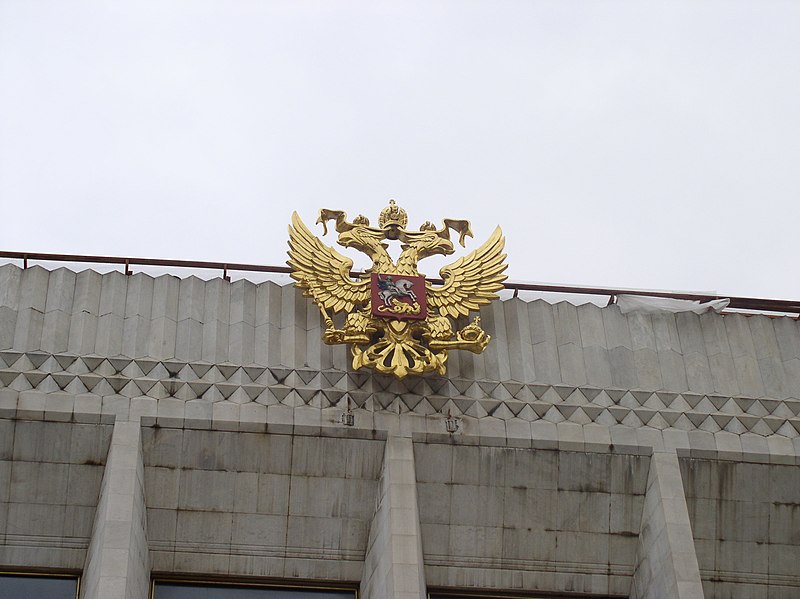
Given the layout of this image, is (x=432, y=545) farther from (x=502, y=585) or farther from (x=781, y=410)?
(x=781, y=410)

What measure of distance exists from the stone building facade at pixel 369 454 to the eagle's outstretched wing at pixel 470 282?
68cm

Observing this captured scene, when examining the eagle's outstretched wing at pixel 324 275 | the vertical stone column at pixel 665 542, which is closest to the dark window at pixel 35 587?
the eagle's outstretched wing at pixel 324 275

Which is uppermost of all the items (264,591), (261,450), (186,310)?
(186,310)

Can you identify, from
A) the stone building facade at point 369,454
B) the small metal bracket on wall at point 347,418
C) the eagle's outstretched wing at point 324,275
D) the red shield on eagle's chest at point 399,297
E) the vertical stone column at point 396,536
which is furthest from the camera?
the eagle's outstretched wing at point 324,275

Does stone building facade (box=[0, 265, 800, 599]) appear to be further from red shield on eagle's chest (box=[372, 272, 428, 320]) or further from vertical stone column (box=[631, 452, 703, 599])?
red shield on eagle's chest (box=[372, 272, 428, 320])

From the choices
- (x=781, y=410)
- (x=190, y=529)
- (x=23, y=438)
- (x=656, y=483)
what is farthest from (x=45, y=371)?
(x=781, y=410)

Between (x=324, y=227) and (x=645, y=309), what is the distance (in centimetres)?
664

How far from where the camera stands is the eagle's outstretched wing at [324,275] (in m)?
29.4

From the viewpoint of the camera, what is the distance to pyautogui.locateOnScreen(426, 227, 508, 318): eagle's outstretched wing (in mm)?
29781

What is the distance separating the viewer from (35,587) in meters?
27.9

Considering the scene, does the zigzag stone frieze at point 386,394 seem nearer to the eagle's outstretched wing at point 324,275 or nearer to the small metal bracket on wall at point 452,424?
the small metal bracket on wall at point 452,424

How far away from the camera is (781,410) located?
30156 millimetres

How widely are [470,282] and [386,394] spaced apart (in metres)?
2.92

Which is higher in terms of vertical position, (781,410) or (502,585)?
(781,410)
